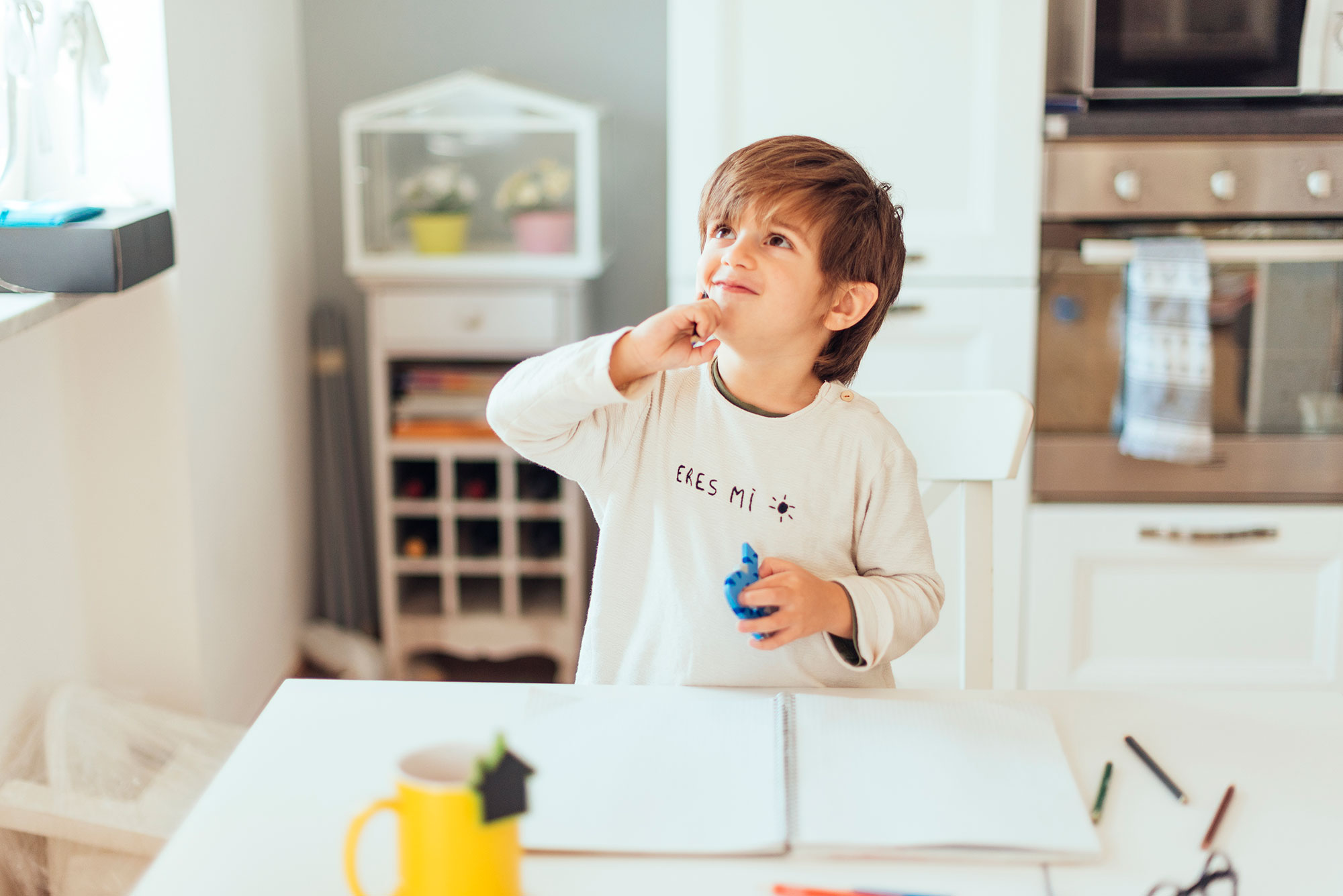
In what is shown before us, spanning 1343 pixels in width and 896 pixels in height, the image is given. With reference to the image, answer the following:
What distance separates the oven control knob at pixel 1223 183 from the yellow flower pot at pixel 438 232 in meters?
1.30

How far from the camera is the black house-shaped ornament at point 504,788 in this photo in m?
0.60

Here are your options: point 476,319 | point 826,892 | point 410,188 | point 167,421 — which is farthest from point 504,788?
point 410,188

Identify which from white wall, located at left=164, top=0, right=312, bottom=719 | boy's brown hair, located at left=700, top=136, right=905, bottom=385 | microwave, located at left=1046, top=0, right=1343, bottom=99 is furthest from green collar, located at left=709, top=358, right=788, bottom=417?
microwave, located at left=1046, top=0, right=1343, bottom=99

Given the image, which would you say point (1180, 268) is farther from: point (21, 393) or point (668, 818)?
point (21, 393)

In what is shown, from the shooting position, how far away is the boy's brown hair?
111 centimetres

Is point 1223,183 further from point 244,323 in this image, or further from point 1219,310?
point 244,323

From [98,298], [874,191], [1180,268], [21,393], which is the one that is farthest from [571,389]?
[1180,268]

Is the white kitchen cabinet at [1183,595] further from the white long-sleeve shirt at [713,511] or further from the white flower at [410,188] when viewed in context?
the white flower at [410,188]

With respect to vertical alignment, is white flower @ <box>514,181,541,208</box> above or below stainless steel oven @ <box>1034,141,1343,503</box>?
above

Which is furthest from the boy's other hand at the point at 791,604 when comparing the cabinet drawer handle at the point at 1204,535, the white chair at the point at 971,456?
the cabinet drawer handle at the point at 1204,535

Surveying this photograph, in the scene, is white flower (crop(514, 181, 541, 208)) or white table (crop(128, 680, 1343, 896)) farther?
white flower (crop(514, 181, 541, 208))

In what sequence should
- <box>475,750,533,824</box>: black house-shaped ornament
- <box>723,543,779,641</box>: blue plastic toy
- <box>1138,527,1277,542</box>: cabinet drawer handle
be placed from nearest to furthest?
1. <box>475,750,533,824</box>: black house-shaped ornament
2. <box>723,543,779,641</box>: blue plastic toy
3. <box>1138,527,1277,542</box>: cabinet drawer handle

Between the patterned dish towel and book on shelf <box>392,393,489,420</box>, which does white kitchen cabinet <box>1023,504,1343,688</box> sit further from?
book on shelf <box>392,393,489,420</box>

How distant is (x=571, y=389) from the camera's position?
103 centimetres
